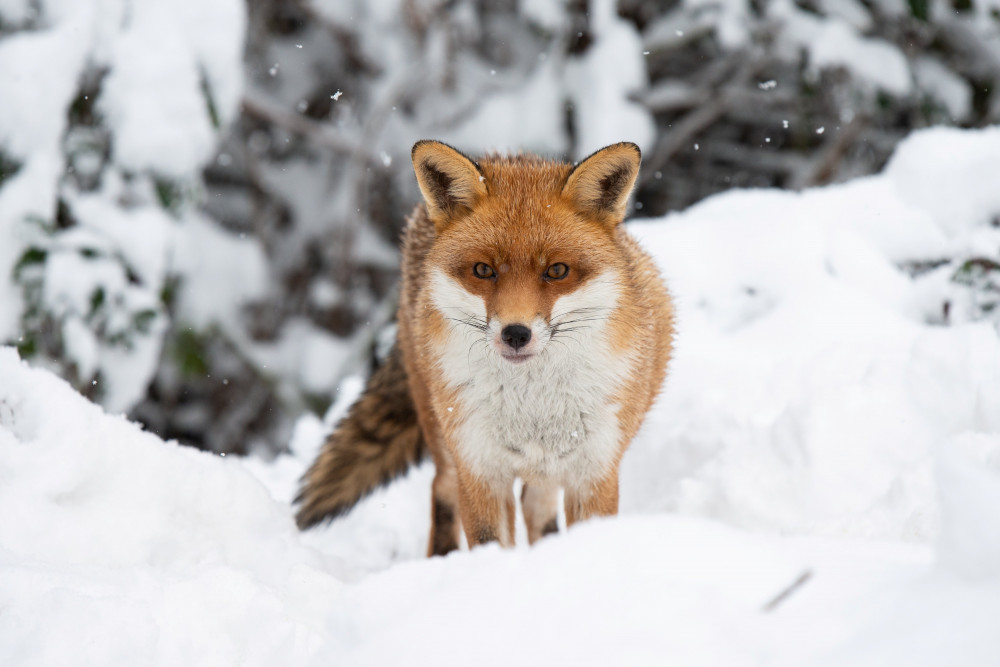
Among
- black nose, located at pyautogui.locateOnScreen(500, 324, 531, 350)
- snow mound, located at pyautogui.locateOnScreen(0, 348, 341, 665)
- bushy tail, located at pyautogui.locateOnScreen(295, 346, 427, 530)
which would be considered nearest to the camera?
snow mound, located at pyautogui.locateOnScreen(0, 348, 341, 665)

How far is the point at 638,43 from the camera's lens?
7.66 m

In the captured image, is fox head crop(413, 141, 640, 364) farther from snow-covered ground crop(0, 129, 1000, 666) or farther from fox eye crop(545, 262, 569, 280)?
snow-covered ground crop(0, 129, 1000, 666)

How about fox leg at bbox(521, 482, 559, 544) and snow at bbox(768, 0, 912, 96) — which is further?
snow at bbox(768, 0, 912, 96)

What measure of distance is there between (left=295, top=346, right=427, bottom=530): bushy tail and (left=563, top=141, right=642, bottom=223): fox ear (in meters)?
1.47

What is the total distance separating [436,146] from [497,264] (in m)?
0.49

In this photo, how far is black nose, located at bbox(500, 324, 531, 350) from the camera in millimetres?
2744

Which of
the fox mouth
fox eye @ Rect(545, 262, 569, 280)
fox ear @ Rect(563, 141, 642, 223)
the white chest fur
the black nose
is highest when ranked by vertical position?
fox ear @ Rect(563, 141, 642, 223)

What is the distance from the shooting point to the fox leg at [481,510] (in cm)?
321

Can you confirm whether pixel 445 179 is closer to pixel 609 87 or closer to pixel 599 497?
pixel 599 497

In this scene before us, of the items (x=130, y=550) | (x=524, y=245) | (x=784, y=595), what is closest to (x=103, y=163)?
(x=130, y=550)

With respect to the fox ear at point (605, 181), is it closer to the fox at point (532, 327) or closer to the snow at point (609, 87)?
the fox at point (532, 327)

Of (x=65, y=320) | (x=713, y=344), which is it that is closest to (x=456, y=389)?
(x=713, y=344)

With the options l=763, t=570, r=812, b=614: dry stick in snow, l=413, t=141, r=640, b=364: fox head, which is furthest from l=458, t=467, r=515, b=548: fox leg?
l=763, t=570, r=812, b=614: dry stick in snow

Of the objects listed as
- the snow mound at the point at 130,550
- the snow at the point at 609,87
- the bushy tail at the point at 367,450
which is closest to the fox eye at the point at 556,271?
the snow mound at the point at 130,550
